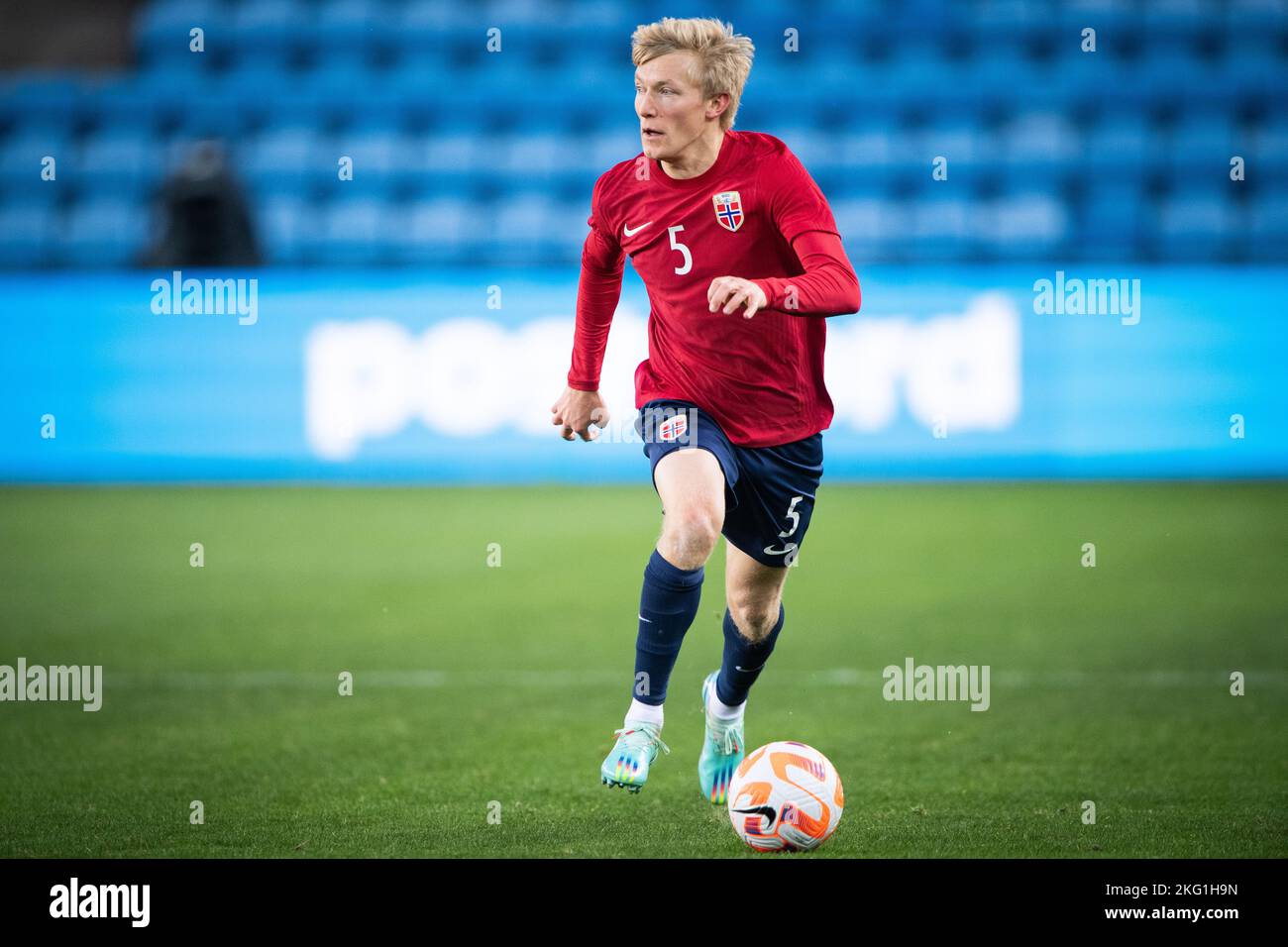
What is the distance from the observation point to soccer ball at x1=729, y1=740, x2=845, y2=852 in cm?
376

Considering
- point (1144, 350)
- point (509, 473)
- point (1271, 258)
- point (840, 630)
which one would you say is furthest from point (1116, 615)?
point (1271, 258)

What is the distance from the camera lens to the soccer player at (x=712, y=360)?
4047 mm

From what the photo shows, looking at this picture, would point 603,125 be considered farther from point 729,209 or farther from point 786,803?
point 786,803

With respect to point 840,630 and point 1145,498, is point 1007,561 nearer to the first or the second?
point 840,630

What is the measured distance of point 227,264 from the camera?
11.9 metres

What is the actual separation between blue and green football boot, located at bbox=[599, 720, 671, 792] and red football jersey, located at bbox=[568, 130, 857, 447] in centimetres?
79

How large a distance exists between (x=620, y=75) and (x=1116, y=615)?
8.54 metres

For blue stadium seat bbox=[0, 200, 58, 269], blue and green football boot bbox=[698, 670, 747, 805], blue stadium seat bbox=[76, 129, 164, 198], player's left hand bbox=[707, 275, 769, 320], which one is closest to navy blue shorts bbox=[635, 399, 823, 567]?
blue and green football boot bbox=[698, 670, 747, 805]

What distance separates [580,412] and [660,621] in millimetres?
676

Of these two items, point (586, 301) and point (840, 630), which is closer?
point (586, 301)

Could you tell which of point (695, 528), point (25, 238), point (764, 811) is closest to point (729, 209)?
point (695, 528)

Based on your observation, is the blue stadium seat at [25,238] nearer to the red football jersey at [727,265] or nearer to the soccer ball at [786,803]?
the red football jersey at [727,265]

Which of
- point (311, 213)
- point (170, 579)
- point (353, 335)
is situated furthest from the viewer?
point (311, 213)

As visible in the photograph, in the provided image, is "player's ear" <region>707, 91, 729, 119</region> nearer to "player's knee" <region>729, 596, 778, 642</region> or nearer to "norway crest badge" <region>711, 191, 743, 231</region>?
"norway crest badge" <region>711, 191, 743, 231</region>
